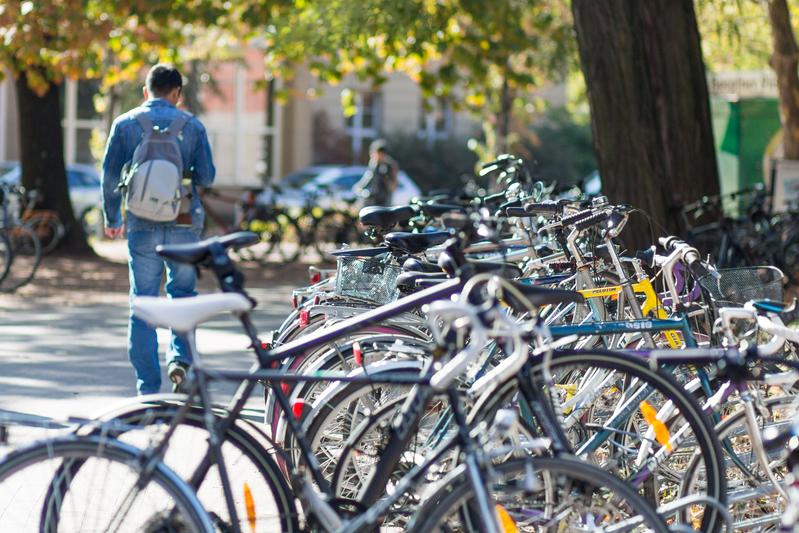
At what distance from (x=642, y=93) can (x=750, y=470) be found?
640cm

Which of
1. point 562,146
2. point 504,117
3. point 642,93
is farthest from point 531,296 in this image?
point 562,146

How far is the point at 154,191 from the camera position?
23.7 ft

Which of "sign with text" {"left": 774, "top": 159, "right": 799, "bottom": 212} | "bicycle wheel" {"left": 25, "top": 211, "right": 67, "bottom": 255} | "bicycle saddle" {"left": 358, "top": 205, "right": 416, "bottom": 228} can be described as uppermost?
"bicycle wheel" {"left": 25, "top": 211, "right": 67, "bottom": 255}

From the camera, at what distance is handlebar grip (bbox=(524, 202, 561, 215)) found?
5.71 metres

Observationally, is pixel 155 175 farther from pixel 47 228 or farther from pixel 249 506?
pixel 47 228

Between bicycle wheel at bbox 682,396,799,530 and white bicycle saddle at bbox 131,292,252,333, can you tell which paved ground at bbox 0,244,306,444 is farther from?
bicycle wheel at bbox 682,396,799,530

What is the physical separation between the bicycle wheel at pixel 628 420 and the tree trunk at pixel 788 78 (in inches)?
471

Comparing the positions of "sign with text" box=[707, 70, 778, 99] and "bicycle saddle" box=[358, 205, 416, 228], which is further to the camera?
"sign with text" box=[707, 70, 778, 99]

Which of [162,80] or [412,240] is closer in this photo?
[412,240]

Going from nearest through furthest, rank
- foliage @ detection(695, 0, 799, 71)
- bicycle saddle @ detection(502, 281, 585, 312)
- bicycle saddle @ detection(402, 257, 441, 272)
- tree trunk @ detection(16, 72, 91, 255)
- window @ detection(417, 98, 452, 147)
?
bicycle saddle @ detection(502, 281, 585, 312) → bicycle saddle @ detection(402, 257, 441, 272) → foliage @ detection(695, 0, 799, 71) → tree trunk @ detection(16, 72, 91, 255) → window @ detection(417, 98, 452, 147)

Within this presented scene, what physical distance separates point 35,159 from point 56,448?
15.2 meters

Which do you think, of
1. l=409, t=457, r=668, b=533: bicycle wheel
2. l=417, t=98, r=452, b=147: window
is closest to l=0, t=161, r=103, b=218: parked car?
l=417, t=98, r=452, b=147: window

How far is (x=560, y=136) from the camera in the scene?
133ft

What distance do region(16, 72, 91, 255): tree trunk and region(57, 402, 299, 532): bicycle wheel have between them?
14.8 meters
